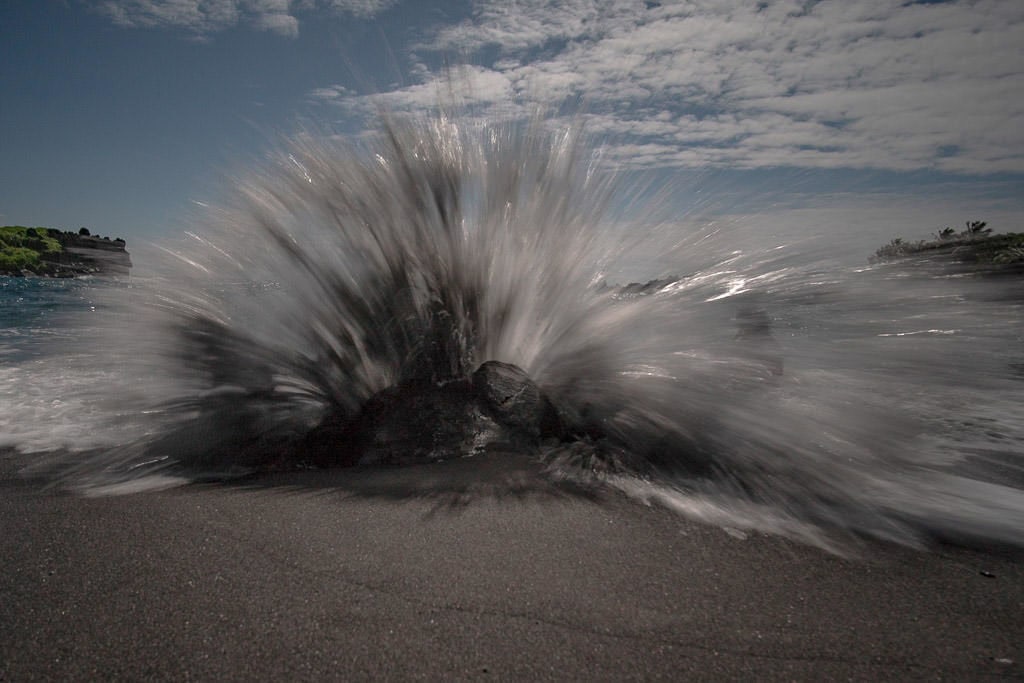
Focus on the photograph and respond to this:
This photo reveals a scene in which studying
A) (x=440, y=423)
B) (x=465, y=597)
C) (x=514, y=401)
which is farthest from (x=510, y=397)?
(x=465, y=597)

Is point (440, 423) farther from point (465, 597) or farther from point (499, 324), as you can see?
point (465, 597)

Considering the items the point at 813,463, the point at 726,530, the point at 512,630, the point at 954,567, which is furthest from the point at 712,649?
the point at 813,463

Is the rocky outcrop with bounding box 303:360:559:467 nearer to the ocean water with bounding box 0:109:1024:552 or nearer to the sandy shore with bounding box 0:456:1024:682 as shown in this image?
the ocean water with bounding box 0:109:1024:552

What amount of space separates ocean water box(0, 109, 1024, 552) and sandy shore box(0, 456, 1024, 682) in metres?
0.54

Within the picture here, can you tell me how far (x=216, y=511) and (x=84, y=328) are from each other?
1293mm

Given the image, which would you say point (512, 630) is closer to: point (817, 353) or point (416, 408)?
point (416, 408)

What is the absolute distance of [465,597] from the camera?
41.1 inches

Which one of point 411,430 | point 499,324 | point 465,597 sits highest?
point 499,324

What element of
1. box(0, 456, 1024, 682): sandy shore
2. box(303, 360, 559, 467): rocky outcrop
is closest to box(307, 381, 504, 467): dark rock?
box(303, 360, 559, 467): rocky outcrop

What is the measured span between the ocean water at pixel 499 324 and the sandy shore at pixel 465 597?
21.2 inches

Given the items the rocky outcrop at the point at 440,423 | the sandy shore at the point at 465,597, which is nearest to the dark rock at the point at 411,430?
the rocky outcrop at the point at 440,423

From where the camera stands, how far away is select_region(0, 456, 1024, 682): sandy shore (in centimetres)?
86

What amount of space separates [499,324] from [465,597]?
1276 millimetres

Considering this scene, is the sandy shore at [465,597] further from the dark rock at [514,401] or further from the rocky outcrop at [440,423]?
the dark rock at [514,401]
